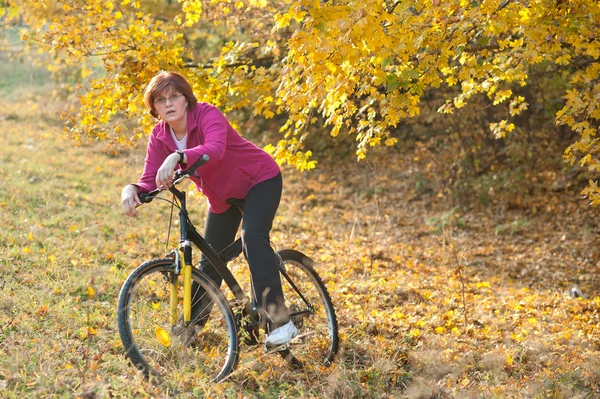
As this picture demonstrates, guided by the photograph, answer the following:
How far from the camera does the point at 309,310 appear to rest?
4359 mm

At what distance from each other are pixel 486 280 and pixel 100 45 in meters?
5.40

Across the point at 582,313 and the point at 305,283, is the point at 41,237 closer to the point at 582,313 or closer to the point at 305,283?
the point at 305,283

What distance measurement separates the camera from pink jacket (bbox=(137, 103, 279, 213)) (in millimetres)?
3605

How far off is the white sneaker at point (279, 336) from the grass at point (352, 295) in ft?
0.49

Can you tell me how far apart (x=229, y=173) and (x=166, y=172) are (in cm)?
64

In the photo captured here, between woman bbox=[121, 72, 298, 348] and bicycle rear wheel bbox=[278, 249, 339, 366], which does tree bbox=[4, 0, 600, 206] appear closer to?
woman bbox=[121, 72, 298, 348]

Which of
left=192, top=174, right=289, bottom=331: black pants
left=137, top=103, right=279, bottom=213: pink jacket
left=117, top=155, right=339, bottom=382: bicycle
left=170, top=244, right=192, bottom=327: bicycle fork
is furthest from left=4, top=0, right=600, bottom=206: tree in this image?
left=170, top=244, right=192, bottom=327: bicycle fork

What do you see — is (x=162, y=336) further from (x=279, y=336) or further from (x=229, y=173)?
(x=229, y=173)

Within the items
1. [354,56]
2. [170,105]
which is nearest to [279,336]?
[170,105]

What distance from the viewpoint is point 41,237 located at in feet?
21.2

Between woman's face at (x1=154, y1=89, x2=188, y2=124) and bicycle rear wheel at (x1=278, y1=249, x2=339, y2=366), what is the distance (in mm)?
1216

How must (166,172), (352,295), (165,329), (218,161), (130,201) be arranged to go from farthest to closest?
(352,295), (165,329), (218,161), (130,201), (166,172)

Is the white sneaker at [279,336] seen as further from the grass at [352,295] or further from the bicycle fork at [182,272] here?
the bicycle fork at [182,272]

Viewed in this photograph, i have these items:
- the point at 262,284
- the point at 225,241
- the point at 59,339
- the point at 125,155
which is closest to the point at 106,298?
the point at 59,339
